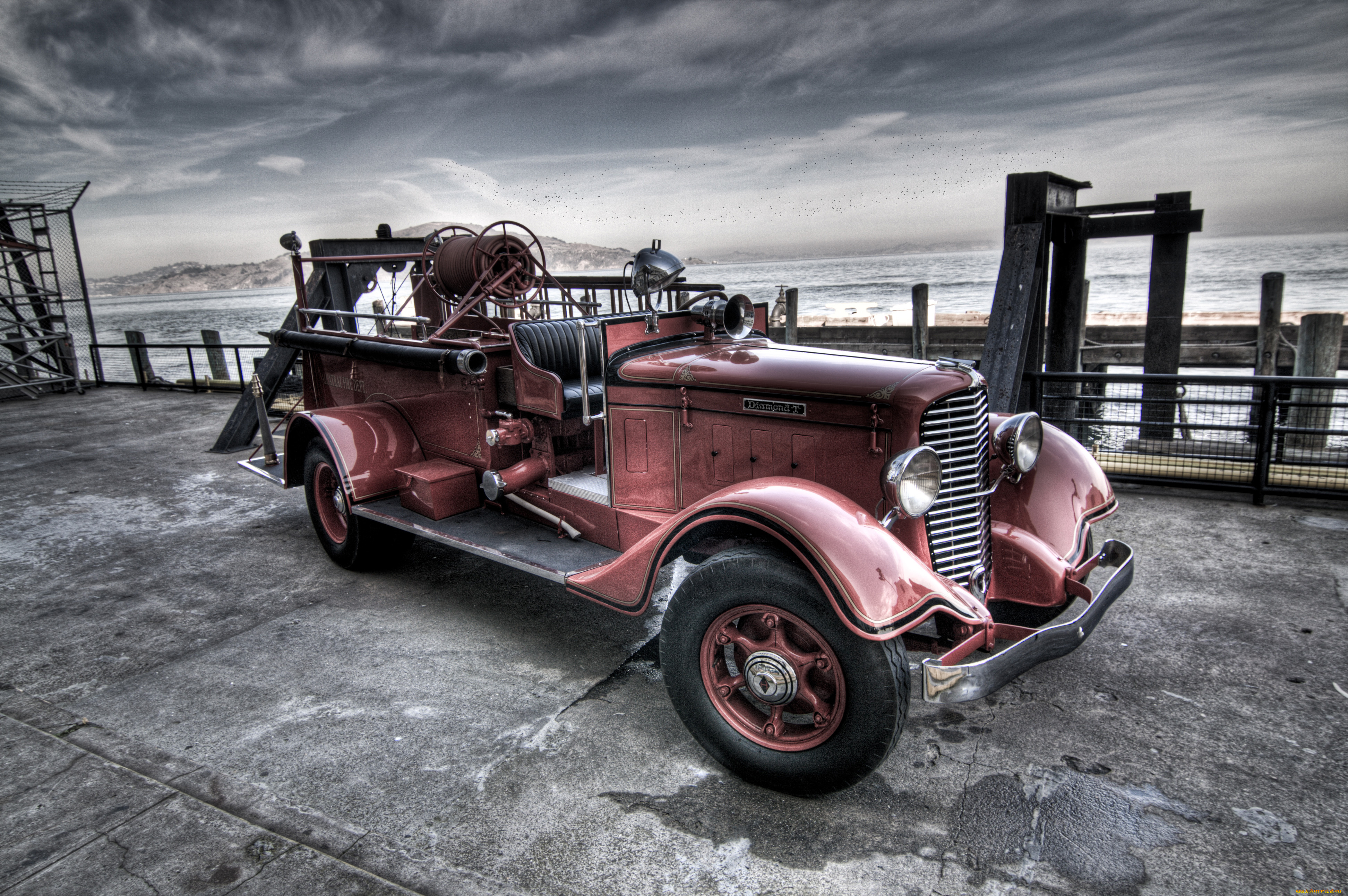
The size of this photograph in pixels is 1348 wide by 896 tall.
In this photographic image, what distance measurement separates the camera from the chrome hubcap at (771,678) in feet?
8.32

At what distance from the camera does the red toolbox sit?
4.25 meters

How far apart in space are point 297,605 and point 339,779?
1858mm

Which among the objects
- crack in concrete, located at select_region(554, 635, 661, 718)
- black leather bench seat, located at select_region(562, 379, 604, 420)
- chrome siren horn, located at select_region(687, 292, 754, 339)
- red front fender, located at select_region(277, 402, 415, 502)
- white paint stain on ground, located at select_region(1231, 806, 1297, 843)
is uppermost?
chrome siren horn, located at select_region(687, 292, 754, 339)

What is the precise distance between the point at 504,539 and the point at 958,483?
2281mm

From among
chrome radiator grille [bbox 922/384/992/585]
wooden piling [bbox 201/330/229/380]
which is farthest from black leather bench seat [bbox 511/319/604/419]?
wooden piling [bbox 201/330/229/380]

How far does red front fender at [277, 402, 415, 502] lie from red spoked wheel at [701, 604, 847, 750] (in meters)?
2.70

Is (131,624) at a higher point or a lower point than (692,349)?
lower

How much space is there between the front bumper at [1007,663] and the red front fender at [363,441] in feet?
11.2

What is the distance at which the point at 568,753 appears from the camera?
2867 mm

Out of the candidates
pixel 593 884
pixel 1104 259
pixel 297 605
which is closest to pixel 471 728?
pixel 593 884

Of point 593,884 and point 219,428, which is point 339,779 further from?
point 219,428

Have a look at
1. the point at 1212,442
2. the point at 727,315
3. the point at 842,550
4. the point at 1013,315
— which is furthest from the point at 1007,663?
the point at 1212,442

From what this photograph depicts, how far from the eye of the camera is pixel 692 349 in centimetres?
366

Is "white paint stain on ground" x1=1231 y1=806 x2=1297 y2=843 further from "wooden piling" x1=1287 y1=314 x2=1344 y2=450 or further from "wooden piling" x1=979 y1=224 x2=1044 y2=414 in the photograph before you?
"wooden piling" x1=1287 y1=314 x2=1344 y2=450
